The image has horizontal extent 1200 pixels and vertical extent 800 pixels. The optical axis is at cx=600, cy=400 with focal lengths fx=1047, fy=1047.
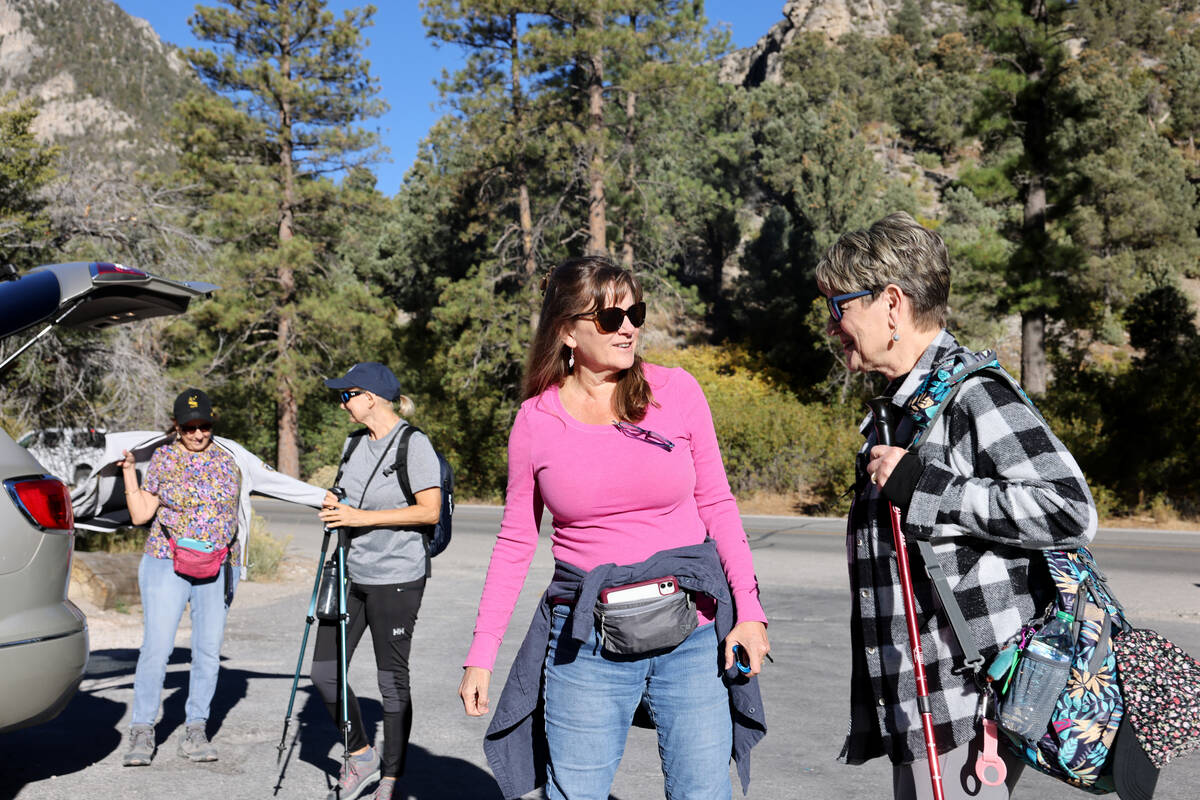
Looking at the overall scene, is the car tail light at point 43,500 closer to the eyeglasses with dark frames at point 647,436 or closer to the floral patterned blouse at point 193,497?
the floral patterned blouse at point 193,497

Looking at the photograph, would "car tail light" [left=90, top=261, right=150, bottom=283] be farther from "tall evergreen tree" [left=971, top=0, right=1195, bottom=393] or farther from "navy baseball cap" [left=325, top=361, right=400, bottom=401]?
"tall evergreen tree" [left=971, top=0, right=1195, bottom=393]

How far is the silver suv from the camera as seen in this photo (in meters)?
3.96

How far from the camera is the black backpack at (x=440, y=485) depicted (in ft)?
16.0

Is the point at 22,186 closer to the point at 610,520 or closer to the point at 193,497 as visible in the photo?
the point at 193,497

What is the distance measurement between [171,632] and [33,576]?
1.40m

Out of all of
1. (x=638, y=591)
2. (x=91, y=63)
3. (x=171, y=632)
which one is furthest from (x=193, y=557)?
(x=91, y=63)

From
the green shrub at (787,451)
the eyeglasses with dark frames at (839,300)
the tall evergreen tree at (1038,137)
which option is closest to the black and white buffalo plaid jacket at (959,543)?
the eyeglasses with dark frames at (839,300)

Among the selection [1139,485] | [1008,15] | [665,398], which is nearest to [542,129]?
[1008,15]

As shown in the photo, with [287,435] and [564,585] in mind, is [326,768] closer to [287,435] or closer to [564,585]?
[564,585]

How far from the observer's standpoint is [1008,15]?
22.2 metres

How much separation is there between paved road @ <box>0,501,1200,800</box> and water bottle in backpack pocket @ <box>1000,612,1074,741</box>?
8.91ft

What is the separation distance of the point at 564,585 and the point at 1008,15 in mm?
22939

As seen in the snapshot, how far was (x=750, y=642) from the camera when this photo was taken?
275 cm

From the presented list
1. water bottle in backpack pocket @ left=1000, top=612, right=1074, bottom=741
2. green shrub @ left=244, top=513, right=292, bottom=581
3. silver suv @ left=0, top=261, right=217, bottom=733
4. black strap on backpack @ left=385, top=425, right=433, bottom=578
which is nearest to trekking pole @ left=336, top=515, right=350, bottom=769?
black strap on backpack @ left=385, top=425, right=433, bottom=578
